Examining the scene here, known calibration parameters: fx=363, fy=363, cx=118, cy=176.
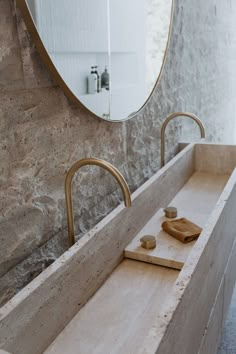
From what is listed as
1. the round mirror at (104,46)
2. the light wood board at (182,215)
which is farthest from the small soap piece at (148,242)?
the round mirror at (104,46)

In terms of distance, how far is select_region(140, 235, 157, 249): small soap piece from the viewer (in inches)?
49.4

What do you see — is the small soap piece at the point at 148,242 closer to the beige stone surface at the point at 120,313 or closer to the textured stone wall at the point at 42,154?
the beige stone surface at the point at 120,313

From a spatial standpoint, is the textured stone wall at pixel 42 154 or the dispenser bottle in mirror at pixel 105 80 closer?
the textured stone wall at pixel 42 154

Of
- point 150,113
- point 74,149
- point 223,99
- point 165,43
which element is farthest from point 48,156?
point 223,99

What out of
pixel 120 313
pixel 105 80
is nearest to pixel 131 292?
pixel 120 313

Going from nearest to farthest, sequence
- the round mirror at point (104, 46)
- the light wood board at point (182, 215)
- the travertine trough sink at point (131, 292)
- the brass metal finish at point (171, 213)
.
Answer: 1. the travertine trough sink at point (131, 292)
2. the round mirror at point (104, 46)
3. the light wood board at point (182, 215)
4. the brass metal finish at point (171, 213)

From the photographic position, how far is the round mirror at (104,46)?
1.01 metres

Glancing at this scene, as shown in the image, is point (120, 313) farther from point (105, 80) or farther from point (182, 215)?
point (105, 80)

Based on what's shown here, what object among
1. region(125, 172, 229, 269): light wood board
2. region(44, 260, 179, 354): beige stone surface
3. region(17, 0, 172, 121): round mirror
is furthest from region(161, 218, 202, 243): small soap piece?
region(17, 0, 172, 121): round mirror

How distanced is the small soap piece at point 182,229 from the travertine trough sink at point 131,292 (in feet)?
0.09

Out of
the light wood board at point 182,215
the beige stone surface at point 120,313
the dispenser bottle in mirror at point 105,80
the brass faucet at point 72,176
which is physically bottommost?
the beige stone surface at point 120,313

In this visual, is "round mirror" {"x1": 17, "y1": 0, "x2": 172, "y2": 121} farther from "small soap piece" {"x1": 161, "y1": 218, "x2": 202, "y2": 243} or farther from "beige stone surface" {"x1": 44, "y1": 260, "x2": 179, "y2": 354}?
"beige stone surface" {"x1": 44, "y1": 260, "x2": 179, "y2": 354}

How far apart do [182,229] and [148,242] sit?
158 millimetres

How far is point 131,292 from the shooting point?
3.54 ft
